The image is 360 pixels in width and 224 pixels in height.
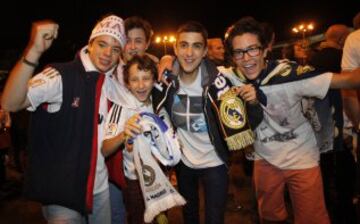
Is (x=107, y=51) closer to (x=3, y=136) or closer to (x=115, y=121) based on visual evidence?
(x=115, y=121)

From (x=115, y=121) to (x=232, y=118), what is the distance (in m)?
1.04

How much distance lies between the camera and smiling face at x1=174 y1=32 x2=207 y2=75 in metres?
3.16

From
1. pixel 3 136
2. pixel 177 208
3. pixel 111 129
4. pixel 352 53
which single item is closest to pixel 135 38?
pixel 111 129

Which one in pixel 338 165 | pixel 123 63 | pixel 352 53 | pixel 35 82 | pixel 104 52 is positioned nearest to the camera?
pixel 35 82

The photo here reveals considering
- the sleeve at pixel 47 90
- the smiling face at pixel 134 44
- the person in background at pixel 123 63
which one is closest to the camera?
the sleeve at pixel 47 90

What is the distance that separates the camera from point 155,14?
21.2m

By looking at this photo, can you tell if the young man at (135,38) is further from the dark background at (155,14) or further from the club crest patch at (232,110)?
the dark background at (155,14)

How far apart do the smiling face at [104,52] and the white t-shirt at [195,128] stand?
76 cm

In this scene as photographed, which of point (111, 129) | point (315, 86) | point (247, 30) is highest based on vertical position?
point (247, 30)

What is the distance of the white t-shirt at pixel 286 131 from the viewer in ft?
9.63

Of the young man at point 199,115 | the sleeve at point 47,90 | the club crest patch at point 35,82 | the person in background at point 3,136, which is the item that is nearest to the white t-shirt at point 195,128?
the young man at point 199,115

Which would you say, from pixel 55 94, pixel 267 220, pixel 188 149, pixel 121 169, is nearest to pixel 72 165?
pixel 55 94

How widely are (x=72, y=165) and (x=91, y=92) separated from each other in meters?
0.58

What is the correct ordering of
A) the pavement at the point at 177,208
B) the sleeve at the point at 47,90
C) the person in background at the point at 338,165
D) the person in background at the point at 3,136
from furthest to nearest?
the person in background at the point at 3,136 < the pavement at the point at 177,208 < the person in background at the point at 338,165 < the sleeve at the point at 47,90
